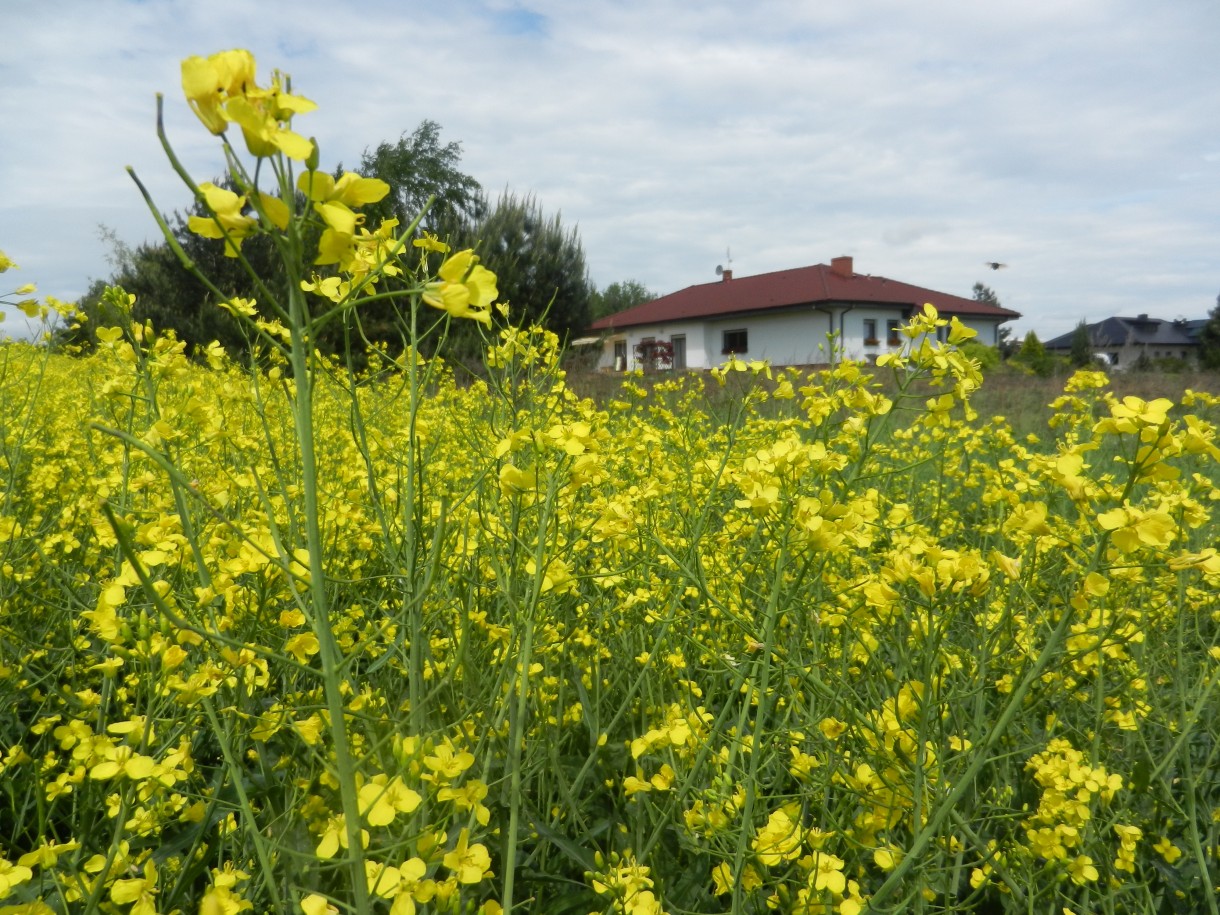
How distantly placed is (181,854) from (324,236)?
4.62 feet

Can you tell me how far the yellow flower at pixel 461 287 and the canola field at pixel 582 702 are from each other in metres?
0.26

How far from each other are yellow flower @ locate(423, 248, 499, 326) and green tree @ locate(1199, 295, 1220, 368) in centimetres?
3887

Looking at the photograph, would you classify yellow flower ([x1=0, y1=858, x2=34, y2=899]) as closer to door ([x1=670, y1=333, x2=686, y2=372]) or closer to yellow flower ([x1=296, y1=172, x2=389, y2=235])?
yellow flower ([x1=296, y1=172, x2=389, y2=235])

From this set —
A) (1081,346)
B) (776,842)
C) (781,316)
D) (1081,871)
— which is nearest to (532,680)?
(776,842)

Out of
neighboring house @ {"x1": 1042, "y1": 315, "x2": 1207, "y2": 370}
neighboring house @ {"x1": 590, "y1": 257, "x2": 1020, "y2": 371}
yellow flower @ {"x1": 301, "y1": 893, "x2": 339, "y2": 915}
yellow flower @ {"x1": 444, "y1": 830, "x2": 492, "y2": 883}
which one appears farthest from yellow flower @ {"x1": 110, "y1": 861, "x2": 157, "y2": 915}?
neighboring house @ {"x1": 1042, "y1": 315, "x2": 1207, "y2": 370}

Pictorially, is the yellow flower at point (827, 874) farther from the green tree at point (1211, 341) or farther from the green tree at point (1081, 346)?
the green tree at point (1211, 341)

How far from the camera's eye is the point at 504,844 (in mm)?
1391

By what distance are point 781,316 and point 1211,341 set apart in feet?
68.8

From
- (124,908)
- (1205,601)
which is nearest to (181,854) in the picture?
(124,908)

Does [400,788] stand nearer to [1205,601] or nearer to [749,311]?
[1205,601]

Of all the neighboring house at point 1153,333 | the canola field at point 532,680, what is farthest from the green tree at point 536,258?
the neighboring house at point 1153,333

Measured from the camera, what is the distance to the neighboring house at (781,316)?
86.8 feet

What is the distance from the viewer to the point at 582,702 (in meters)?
→ 1.98

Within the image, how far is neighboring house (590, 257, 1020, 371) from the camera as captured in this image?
2647 cm
